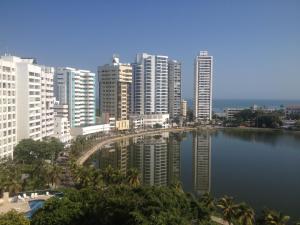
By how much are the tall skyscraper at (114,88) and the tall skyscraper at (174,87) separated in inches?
544

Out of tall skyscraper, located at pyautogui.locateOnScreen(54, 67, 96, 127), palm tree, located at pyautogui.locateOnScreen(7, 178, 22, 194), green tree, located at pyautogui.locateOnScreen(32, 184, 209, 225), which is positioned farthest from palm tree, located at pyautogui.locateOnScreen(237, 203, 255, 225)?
tall skyscraper, located at pyautogui.locateOnScreen(54, 67, 96, 127)

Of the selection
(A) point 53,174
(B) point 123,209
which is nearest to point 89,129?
(A) point 53,174

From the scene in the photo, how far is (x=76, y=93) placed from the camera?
1654 inches

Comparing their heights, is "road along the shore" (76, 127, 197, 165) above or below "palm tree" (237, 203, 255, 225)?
below

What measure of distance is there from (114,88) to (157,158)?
16553mm

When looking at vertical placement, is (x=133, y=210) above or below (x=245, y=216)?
above

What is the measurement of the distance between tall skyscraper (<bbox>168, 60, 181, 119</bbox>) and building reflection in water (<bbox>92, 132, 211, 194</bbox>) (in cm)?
1531

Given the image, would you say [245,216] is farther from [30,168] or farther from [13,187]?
[30,168]

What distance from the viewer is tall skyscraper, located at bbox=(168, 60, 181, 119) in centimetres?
6197

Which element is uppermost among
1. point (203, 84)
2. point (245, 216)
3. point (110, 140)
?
point (203, 84)

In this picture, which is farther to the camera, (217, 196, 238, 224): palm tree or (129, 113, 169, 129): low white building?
(129, 113, 169, 129): low white building

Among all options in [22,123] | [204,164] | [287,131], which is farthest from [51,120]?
[287,131]

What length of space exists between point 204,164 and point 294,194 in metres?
10.6

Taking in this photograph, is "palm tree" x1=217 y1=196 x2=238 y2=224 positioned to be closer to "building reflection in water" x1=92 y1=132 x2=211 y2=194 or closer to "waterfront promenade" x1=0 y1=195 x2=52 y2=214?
"waterfront promenade" x1=0 y1=195 x2=52 y2=214
